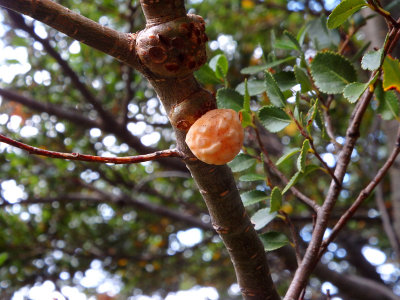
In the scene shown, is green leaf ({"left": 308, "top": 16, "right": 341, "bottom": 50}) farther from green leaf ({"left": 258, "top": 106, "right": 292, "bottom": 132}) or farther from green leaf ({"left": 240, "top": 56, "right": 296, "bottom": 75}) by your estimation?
green leaf ({"left": 258, "top": 106, "right": 292, "bottom": 132})

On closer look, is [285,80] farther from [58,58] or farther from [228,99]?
[58,58]

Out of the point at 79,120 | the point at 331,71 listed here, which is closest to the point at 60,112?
the point at 79,120

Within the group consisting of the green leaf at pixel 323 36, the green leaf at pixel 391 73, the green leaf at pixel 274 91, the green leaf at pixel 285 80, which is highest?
the green leaf at pixel 323 36

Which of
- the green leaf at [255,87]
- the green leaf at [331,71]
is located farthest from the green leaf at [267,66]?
the green leaf at [331,71]

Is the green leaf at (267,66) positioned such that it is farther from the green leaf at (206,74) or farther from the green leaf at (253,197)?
the green leaf at (253,197)

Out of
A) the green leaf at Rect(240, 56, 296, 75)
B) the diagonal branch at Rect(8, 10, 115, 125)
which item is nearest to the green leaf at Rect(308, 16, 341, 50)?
the green leaf at Rect(240, 56, 296, 75)
